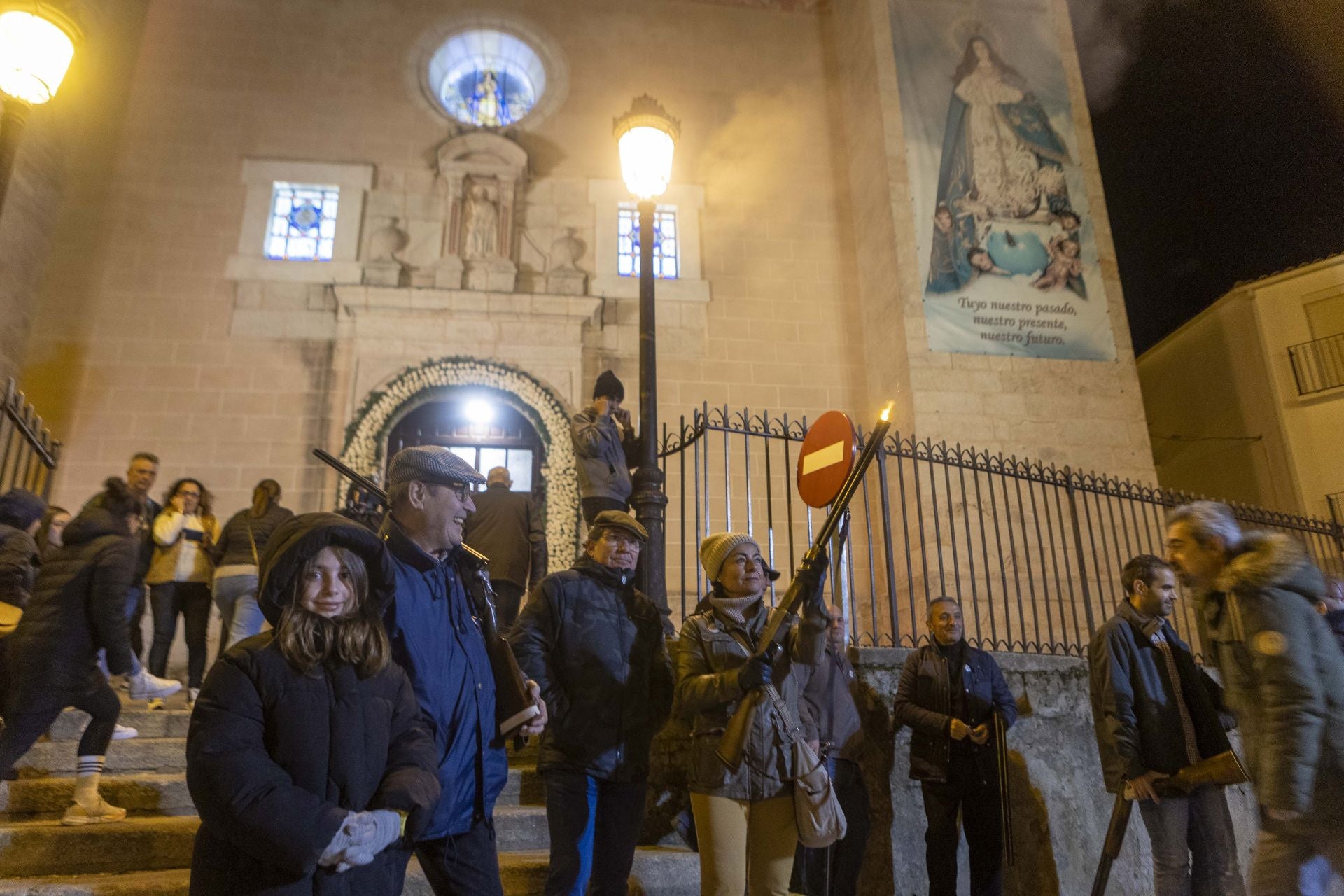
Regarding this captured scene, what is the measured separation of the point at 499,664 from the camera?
267cm

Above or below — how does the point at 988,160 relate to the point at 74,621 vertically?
above

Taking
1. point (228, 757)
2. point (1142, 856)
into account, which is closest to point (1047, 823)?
point (1142, 856)

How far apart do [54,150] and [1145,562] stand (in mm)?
11477

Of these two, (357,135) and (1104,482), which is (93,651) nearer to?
(1104,482)

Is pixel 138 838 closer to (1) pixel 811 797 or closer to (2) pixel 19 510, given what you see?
(2) pixel 19 510

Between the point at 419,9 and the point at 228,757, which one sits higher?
the point at 419,9

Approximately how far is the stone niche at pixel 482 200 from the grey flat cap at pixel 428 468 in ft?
26.5

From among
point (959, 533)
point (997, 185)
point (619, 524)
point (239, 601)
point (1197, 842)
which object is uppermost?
point (997, 185)

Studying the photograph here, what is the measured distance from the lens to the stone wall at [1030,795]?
4.42m

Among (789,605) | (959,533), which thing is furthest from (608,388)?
(959,533)

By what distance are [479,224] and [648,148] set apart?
541cm

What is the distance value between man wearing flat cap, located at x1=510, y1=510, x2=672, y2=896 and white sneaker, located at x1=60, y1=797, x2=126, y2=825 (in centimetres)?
213

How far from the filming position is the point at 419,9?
11.5 m

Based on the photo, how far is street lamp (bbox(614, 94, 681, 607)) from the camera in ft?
16.7
